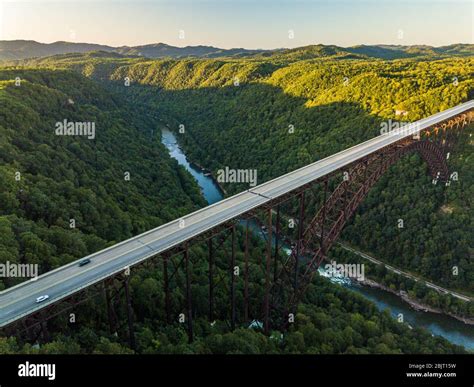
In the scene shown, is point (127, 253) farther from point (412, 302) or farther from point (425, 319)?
point (412, 302)

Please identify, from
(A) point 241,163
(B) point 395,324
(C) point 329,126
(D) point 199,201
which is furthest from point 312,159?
(B) point 395,324

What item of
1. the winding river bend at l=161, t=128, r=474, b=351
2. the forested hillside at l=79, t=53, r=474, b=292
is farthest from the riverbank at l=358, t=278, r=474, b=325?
the forested hillside at l=79, t=53, r=474, b=292

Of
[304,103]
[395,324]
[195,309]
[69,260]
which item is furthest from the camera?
[304,103]

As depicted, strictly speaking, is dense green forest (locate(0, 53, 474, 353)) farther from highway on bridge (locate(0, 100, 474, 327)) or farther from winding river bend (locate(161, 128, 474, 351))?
winding river bend (locate(161, 128, 474, 351))

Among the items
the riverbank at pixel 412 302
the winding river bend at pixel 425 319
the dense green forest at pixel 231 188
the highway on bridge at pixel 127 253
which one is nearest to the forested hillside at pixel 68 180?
the dense green forest at pixel 231 188

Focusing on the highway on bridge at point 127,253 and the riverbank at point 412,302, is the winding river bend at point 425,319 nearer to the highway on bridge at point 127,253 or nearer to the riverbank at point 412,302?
the riverbank at point 412,302

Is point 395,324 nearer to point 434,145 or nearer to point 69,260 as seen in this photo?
point 434,145

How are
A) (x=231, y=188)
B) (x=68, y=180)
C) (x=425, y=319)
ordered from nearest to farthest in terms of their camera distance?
(x=68, y=180) → (x=425, y=319) → (x=231, y=188)

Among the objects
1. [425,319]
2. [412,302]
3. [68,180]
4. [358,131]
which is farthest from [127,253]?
[358,131]
